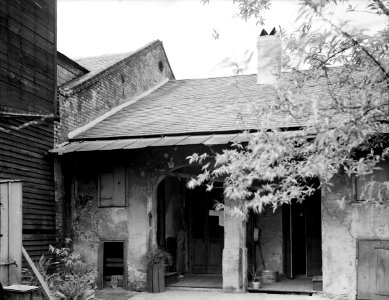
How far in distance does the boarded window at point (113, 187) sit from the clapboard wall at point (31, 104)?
1.27 m

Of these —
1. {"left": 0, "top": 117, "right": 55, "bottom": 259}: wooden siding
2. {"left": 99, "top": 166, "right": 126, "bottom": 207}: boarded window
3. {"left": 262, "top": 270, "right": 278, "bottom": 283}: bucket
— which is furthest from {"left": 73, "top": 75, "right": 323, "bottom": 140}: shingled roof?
{"left": 262, "top": 270, "right": 278, "bottom": 283}: bucket

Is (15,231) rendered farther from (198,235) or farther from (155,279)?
(198,235)

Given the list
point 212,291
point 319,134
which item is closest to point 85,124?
point 212,291

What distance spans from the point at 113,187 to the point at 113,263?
2001 mm

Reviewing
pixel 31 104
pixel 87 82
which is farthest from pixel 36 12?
pixel 87 82

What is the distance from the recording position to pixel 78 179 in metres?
14.0

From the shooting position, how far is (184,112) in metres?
14.8

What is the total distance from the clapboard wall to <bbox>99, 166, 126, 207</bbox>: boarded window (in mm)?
1266

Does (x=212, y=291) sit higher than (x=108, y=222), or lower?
lower

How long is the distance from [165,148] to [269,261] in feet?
16.1

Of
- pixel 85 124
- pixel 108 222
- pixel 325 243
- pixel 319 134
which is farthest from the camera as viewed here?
pixel 85 124

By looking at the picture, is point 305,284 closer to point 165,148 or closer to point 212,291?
point 212,291

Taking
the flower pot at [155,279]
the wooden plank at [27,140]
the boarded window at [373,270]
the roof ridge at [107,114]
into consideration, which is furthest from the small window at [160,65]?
the boarded window at [373,270]

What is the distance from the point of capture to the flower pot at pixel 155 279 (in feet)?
42.2
